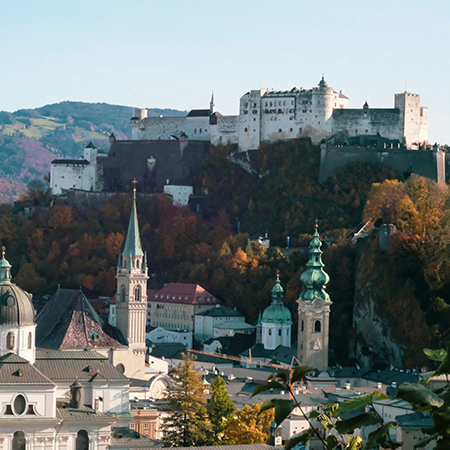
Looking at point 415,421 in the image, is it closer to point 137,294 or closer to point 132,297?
point 132,297

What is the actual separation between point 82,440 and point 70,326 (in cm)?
2412

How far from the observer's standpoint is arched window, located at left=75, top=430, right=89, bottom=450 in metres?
50.9

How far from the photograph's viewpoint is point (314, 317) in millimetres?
90500

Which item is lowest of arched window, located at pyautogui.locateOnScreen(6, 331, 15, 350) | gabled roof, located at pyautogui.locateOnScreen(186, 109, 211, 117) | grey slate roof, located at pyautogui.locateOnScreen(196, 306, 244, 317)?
grey slate roof, located at pyautogui.locateOnScreen(196, 306, 244, 317)

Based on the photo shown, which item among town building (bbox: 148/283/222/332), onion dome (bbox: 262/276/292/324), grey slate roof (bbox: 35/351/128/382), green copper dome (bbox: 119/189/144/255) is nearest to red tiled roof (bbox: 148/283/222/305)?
town building (bbox: 148/283/222/332)

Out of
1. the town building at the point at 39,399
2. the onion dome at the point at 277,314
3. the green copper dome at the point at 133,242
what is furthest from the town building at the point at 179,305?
the town building at the point at 39,399

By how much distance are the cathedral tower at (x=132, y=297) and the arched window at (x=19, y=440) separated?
2837 cm

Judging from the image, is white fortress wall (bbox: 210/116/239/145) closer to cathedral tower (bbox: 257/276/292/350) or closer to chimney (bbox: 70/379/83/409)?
cathedral tower (bbox: 257/276/292/350)

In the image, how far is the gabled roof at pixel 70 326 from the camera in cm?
7369

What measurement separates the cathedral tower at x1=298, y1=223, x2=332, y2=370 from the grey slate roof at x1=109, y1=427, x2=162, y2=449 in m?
35.3

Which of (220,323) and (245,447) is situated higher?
(220,323)

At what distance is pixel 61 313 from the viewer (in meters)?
76.3

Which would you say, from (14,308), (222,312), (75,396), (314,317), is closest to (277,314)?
(314,317)

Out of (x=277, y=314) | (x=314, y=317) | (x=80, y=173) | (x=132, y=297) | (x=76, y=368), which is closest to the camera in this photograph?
(x=76, y=368)
